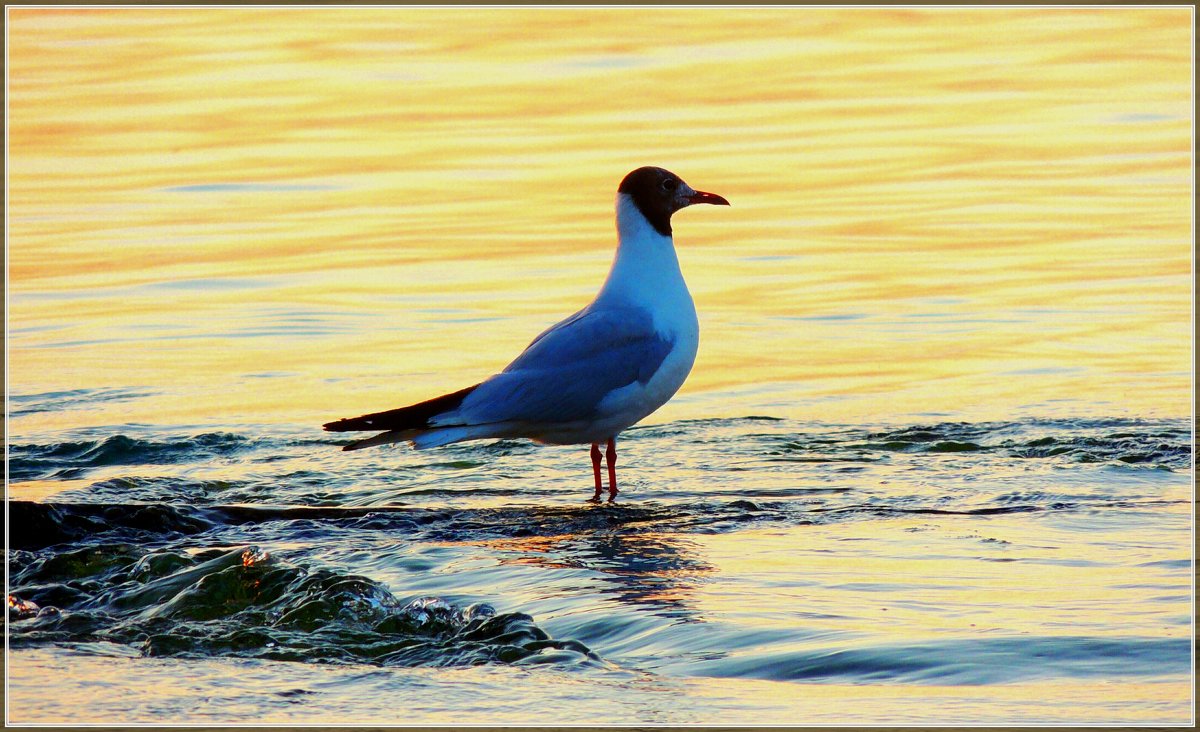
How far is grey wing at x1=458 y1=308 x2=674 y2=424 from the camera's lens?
7.54 metres

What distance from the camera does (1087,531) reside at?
20.7ft

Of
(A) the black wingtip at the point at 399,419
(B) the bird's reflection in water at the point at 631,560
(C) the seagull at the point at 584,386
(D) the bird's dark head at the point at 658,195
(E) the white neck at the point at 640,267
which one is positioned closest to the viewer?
(B) the bird's reflection in water at the point at 631,560

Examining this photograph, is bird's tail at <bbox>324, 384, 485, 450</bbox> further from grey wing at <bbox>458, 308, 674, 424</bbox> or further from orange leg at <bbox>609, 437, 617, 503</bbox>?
orange leg at <bbox>609, 437, 617, 503</bbox>

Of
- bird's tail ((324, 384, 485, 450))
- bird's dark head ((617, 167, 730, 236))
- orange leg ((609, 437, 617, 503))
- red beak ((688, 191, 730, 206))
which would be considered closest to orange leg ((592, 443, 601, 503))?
orange leg ((609, 437, 617, 503))

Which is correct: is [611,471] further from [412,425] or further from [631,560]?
[631,560]

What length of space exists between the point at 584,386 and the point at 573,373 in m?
0.08

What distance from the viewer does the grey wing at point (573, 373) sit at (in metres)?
7.54

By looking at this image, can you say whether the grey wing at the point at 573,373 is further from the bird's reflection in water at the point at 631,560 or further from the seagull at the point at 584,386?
the bird's reflection in water at the point at 631,560

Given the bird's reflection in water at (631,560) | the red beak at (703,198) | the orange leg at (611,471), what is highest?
the red beak at (703,198)

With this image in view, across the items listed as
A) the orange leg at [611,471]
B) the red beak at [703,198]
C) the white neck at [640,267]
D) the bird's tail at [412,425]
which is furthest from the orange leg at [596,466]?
the red beak at [703,198]

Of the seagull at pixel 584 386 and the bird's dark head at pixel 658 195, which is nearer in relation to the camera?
the seagull at pixel 584 386

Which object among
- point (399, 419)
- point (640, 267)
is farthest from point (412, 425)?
point (640, 267)

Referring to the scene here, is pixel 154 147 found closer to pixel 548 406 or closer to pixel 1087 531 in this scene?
pixel 548 406

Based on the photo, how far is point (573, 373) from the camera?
7.57 meters
